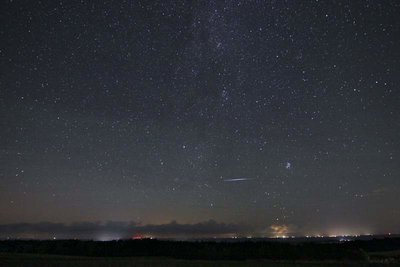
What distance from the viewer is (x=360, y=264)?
31.9 metres

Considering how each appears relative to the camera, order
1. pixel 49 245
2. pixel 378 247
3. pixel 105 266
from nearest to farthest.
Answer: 1. pixel 105 266
2. pixel 49 245
3. pixel 378 247

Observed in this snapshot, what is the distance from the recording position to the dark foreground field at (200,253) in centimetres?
3497

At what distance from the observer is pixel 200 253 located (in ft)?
134

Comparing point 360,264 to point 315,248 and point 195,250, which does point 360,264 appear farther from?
point 195,250

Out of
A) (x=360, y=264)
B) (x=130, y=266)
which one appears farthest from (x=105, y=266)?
(x=360, y=264)

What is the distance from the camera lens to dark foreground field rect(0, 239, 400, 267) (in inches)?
1377

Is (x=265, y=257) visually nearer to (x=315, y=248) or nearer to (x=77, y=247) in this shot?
(x=315, y=248)

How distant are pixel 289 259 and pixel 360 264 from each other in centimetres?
739

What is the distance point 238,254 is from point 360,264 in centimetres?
1231

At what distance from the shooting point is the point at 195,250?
139ft

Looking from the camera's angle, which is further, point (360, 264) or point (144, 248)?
point (144, 248)

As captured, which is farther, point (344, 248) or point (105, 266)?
point (344, 248)

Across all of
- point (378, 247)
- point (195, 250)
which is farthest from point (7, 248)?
point (378, 247)

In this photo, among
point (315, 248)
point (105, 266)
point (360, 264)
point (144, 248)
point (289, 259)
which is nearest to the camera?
point (105, 266)
